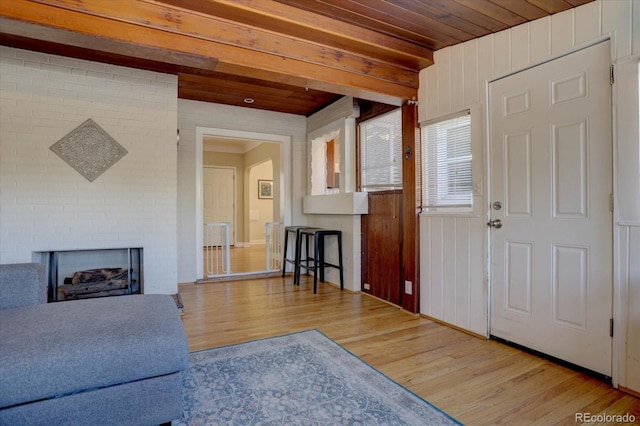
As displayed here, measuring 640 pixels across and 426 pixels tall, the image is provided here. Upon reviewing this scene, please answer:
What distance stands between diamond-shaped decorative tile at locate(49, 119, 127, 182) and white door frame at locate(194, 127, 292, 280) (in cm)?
127

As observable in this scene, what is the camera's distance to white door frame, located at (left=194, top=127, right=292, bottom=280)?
4.74m

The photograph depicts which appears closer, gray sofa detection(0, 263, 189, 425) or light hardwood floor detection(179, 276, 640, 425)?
gray sofa detection(0, 263, 189, 425)

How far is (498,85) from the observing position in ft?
8.68

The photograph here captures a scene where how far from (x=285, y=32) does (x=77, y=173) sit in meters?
2.54

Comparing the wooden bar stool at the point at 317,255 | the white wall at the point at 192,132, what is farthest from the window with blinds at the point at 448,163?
the white wall at the point at 192,132

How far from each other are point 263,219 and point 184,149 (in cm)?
482

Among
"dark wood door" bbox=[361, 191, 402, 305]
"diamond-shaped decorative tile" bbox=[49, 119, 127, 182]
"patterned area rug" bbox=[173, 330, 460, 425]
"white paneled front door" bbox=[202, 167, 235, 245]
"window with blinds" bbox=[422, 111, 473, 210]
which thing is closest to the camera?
"patterned area rug" bbox=[173, 330, 460, 425]

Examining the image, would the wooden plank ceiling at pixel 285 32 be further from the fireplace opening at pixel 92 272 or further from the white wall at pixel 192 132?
the fireplace opening at pixel 92 272

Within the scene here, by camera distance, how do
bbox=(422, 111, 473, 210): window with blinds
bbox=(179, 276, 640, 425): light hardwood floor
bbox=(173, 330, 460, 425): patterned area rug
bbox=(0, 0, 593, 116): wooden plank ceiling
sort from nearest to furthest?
bbox=(173, 330, 460, 425): patterned area rug < bbox=(179, 276, 640, 425): light hardwood floor < bbox=(0, 0, 593, 116): wooden plank ceiling < bbox=(422, 111, 473, 210): window with blinds

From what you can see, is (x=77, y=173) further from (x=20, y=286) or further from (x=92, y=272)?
(x=20, y=286)

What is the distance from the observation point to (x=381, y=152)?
398 cm

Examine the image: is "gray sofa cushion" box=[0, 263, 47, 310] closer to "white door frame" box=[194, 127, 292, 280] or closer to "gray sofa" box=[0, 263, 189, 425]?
"gray sofa" box=[0, 263, 189, 425]

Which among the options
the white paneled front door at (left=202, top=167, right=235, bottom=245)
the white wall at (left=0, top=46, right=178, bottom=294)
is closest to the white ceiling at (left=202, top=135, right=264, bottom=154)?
the white paneled front door at (left=202, top=167, right=235, bottom=245)

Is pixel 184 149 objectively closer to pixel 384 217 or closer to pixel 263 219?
pixel 384 217
